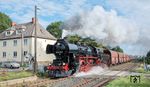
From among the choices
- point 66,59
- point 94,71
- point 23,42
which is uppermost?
point 23,42

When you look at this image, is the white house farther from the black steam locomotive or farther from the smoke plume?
the black steam locomotive

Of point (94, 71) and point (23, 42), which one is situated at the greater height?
point (23, 42)

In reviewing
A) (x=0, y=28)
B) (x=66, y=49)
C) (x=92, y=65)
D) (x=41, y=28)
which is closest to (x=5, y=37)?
(x=41, y=28)

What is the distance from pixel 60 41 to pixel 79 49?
267cm

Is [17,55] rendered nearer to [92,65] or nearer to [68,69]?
[92,65]

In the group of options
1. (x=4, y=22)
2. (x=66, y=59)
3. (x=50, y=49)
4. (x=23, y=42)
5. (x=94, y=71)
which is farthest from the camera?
(x=4, y=22)

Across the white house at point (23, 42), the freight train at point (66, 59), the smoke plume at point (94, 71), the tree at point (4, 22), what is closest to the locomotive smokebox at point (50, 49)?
the freight train at point (66, 59)

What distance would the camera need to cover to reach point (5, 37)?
73000 millimetres

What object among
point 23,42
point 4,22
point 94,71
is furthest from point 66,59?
point 4,22

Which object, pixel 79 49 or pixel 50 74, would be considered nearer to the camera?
pixel 50 74

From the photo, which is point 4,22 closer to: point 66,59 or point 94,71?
point 94,71

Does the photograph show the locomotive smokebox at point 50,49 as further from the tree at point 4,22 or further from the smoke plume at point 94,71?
the tree at point 4,22

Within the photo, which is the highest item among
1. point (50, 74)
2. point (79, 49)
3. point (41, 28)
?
point (41, 28)

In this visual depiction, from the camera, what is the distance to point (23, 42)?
6888cm
